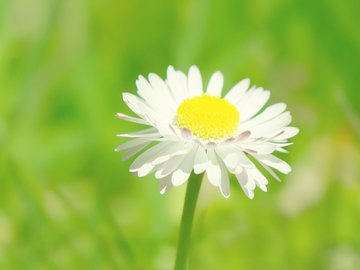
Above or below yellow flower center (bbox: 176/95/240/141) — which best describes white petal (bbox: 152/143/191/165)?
below

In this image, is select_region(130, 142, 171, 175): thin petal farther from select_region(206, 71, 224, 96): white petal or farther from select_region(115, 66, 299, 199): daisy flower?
select_region(206, 71, 224, 96): white petal

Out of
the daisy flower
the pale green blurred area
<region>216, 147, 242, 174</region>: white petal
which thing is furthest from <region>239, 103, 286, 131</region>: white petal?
the pale green blurred area

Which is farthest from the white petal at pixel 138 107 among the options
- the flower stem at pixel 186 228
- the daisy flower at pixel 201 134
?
the flower stem at pixel 186 228

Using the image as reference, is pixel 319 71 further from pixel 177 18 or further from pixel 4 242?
pixel 4 242

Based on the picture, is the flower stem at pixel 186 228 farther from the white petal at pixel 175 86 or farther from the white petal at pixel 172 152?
the white petal at pixel 175 86

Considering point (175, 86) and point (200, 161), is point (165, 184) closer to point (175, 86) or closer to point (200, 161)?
point (200, 161)

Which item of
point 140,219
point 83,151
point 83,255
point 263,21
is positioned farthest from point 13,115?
point 263,21

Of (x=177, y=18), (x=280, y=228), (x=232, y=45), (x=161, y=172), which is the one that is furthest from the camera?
(x=177, y=18)
